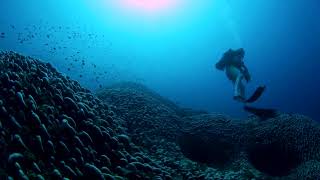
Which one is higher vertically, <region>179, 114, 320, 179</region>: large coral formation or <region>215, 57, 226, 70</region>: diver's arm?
<region>215, 57, 226, 70</region>: diver's arm

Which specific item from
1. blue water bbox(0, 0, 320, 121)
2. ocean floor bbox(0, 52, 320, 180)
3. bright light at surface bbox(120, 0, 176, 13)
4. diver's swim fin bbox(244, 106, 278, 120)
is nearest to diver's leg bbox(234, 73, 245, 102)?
diver's swim fin bbox(244, 106, 278, 120)

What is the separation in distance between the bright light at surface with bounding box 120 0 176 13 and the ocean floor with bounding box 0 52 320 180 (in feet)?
227

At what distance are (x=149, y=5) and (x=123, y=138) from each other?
79384 mm

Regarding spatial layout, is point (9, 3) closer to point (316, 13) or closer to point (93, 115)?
point (316, 13)

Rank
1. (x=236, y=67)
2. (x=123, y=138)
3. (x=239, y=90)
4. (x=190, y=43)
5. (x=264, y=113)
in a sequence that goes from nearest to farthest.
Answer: (x=123, y=138), (x=264, y=113), (x=239, y=90), (x=236, y=67), (x=190, y=43)

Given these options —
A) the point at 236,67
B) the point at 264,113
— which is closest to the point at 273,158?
the point at 264,113

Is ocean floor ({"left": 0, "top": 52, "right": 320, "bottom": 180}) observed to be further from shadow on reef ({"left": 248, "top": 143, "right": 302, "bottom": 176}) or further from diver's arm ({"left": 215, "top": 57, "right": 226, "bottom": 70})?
diver's arm ({"left": 215, "top": 57, "right": 226, "bottom": 70})

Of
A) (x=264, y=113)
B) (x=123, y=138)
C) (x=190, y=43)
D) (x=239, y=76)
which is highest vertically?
(x=190, y=43)

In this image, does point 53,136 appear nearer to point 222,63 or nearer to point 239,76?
point 239,76

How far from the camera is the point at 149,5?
8200 cm

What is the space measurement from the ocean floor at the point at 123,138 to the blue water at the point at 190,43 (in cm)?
3936

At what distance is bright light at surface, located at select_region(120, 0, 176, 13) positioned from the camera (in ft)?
251

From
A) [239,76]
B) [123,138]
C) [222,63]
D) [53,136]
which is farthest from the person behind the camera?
[222,63]

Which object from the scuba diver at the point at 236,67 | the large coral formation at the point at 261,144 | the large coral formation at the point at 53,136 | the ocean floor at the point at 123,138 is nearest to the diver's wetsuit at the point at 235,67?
the scuba diver at the point at 236,67
